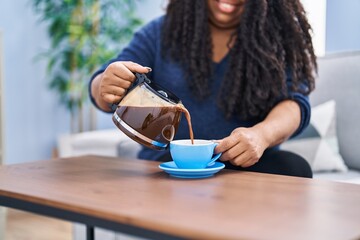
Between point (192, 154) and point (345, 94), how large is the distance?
1182 millimetres

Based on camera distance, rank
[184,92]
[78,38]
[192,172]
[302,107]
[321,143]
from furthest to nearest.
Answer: [78,38] < [321,143] < [184,92] < [302,107] < [192,172]

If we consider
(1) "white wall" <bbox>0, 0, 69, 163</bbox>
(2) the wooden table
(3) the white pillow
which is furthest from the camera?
(1) "white wall" <bbox>0, 0, 69, 163</bbox>

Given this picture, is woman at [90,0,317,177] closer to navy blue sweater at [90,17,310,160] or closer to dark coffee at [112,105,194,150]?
navy blue sweater at [90,17,310,160]

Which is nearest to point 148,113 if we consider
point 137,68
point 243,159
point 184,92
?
point 137,68

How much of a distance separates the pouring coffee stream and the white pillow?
1.00 meters

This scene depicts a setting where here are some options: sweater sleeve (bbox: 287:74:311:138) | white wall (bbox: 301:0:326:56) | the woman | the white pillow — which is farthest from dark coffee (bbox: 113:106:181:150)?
white wall (bbox: 301:0:326:56)

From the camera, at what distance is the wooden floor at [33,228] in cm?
219

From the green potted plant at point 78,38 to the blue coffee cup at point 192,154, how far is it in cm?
198

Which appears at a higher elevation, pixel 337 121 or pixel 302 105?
pixel 302 105

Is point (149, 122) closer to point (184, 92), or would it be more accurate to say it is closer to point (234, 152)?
point (234, 152)

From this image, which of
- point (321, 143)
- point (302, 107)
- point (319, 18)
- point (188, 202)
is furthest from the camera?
point (319, 18)

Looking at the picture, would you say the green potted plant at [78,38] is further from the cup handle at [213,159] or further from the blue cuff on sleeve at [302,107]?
the cup handle at [213,159]

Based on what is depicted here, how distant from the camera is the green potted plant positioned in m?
2.77

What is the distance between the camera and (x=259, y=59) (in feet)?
4.10
